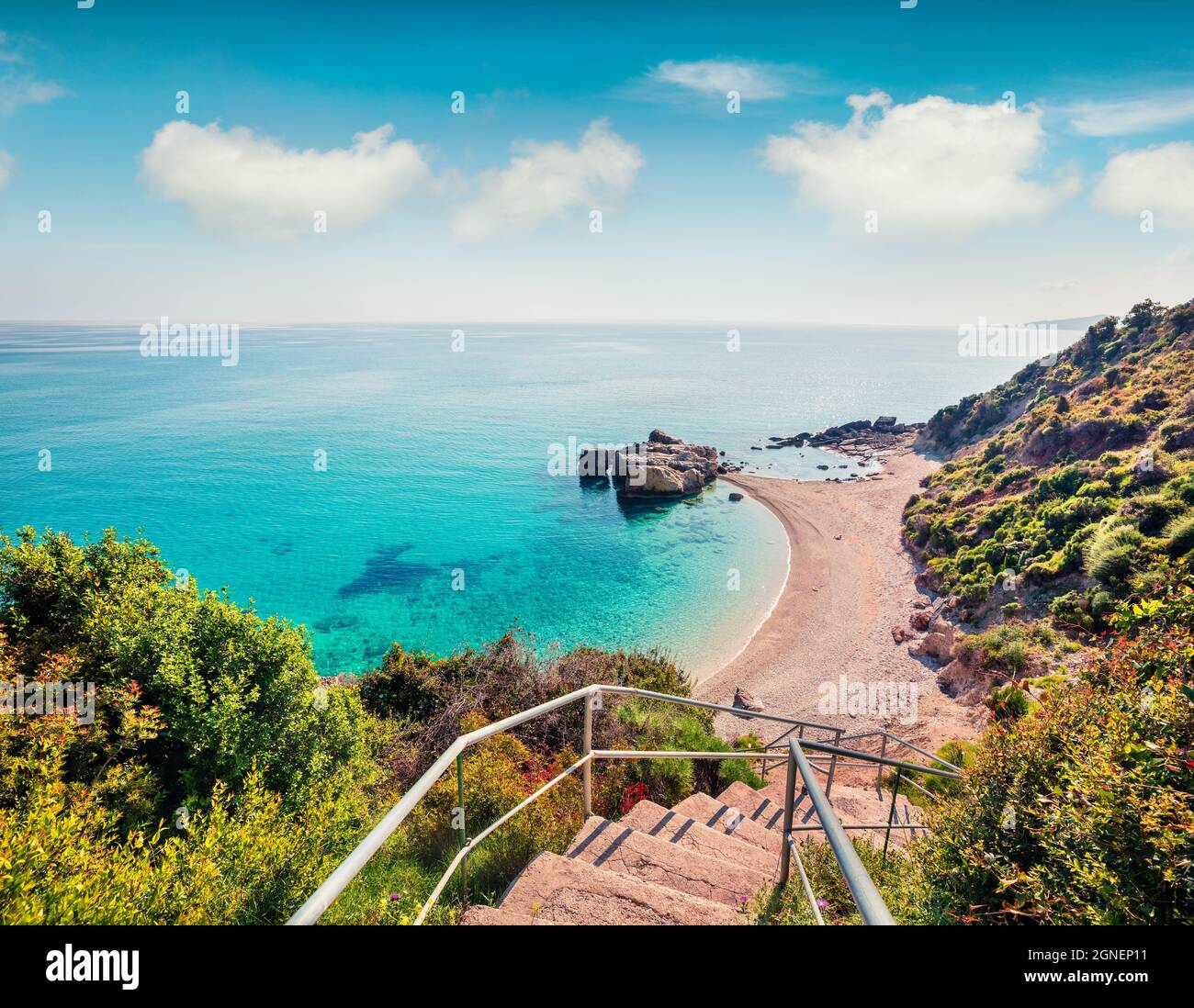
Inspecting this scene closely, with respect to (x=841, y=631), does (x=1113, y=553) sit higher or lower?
higher

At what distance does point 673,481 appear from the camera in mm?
55406

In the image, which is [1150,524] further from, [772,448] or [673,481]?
[772,448]

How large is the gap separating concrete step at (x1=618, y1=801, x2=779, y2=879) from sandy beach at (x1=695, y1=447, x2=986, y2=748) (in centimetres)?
1649

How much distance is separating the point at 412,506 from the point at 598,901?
53.1 meters

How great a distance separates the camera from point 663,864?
5.29 m

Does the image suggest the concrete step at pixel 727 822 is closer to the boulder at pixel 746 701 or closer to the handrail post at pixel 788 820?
the handrail post at pixel 788 820

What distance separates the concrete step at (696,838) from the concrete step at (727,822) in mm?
498

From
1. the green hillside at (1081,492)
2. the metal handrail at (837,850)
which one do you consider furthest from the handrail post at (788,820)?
the green hillside at (1081,492)

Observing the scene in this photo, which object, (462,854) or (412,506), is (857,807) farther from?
(412,506)

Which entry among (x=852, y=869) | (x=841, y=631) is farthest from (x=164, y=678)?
(x=841, y=631)

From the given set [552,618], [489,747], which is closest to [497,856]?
[489,747]

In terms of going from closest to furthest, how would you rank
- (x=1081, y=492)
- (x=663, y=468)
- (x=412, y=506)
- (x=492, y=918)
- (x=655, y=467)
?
(x=492, y=918)
(x=1081, y=492)
(x=412, y=506)
(x=655, y=467)
(x=663, y=468)

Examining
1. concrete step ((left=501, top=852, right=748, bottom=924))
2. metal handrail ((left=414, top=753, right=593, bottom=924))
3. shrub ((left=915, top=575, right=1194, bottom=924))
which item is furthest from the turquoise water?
concrete step ((left=501, top=852, right=748, bottom=924))
